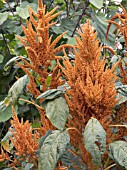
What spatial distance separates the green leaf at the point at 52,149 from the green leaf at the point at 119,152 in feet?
0.55

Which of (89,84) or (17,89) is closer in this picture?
(89,84)

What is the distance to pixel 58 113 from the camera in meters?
1.40

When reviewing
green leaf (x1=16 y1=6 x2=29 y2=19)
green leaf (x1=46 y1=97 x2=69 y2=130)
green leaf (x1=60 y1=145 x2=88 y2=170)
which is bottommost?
green leaf (x1=60 y1=145 x2=88 y2=170)

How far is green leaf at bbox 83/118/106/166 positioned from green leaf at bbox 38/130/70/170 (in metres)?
0.10

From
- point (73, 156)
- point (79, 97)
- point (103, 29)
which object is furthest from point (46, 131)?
point (103, 29)

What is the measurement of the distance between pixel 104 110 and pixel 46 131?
0.30 m

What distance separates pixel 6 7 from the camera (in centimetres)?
320

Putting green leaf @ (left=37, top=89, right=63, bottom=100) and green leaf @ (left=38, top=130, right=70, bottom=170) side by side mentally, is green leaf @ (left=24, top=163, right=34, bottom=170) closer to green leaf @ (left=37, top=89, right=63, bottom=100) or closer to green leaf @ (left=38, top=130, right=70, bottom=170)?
green leaf @ (left=38, top=130, right=70, bottom=170)

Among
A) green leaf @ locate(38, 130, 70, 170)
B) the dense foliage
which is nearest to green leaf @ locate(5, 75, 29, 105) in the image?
the dense foliage

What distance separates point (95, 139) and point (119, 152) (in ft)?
0.39

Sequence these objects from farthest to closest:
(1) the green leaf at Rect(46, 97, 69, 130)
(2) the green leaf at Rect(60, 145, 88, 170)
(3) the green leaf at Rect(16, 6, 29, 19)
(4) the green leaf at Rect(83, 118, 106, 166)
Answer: (3) the green leaf at Rect(16, 6, 29, 19)
(2) the green leaf at Rect(60, 145, 88, 170)
(1) the green leaf at Rect(46, 97, 69, 130)
(4) the green leaf at Rect(83, 118, 106, 166)

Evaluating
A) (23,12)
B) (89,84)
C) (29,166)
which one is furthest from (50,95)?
(23,12)

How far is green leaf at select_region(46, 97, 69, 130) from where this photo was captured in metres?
1.40

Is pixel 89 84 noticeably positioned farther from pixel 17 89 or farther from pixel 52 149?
pixel 17 89
